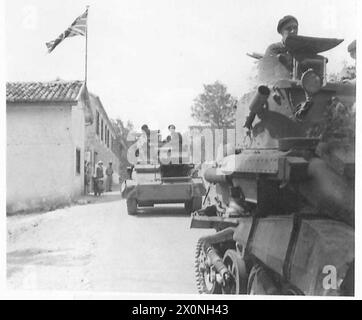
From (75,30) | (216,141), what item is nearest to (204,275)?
(216,141)

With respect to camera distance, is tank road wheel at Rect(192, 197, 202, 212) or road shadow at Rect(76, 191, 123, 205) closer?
tank road wheel at Rect(192, 197, 202, 212)

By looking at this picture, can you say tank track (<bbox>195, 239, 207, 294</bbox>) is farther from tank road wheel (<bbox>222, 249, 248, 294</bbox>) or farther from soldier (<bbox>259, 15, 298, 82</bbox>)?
soldier (<bbox>259, 15, 298, 82</bbox>)

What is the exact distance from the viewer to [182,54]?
5.01 meters

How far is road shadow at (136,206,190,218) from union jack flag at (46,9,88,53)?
473 cm

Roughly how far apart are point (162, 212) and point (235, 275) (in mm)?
5438

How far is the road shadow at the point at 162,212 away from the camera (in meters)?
9.08

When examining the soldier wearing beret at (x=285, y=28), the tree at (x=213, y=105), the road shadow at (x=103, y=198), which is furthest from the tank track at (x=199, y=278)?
the road shadow at (x=103, y=198)

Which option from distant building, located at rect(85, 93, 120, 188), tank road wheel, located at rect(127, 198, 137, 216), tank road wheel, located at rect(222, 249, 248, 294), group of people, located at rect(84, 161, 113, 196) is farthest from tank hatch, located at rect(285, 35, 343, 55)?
group of people, located at rect(84, 161, 113, 196)

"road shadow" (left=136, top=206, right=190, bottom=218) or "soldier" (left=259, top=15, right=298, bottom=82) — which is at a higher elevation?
"soldier" (left=259, top=15, right=298, bottom=82)

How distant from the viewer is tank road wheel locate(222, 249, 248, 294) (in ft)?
13.1

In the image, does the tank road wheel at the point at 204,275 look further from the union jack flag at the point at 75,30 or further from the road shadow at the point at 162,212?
the road shadow at the point at 162,212

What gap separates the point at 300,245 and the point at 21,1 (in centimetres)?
409
